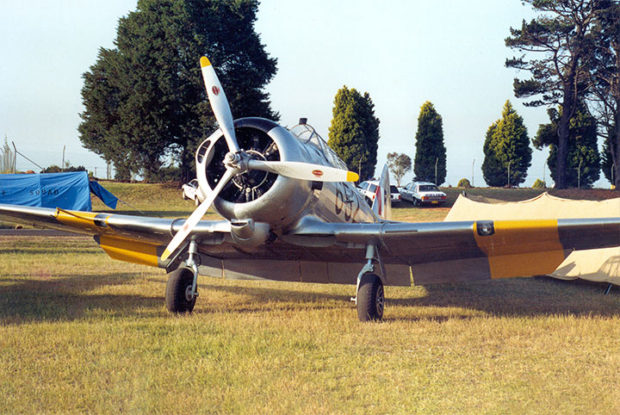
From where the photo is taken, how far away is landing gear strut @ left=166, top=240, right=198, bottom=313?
21.4 feet

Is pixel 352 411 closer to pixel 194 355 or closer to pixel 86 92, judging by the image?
pixel 194 355

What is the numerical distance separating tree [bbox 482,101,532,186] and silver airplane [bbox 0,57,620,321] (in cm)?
4552

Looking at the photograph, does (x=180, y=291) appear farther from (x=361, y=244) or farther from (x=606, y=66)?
(x=606, y=66)

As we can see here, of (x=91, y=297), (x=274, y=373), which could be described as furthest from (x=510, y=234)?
(x=91, y=297)

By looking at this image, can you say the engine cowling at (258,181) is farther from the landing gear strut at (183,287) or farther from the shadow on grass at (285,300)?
the shadow on grass at (285,300)

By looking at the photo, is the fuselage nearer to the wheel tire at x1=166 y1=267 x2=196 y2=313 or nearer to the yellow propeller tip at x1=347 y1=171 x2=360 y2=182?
the yellow propeller tip at x1=347 y1=171 x2=360 y2=182

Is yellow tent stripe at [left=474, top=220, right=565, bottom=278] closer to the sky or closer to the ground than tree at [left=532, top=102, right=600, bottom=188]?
closer to the ground

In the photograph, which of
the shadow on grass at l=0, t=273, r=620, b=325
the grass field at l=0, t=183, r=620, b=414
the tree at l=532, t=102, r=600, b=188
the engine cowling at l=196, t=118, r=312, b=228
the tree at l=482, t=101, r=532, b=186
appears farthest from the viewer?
the tree at l=482, t=101, r=532, b=186

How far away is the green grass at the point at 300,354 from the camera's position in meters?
3.60

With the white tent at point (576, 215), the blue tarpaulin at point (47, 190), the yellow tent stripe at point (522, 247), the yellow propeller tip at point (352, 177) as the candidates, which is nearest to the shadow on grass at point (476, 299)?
the white tent at point (576, 215)

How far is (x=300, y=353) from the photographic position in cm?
479

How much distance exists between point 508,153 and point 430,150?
732 centimetres

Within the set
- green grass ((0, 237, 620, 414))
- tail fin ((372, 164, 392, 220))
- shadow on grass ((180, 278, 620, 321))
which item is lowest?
shadow on grass ((180, 278, 620, 321))

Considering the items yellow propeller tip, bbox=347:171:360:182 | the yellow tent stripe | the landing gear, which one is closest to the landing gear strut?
the landing gear
